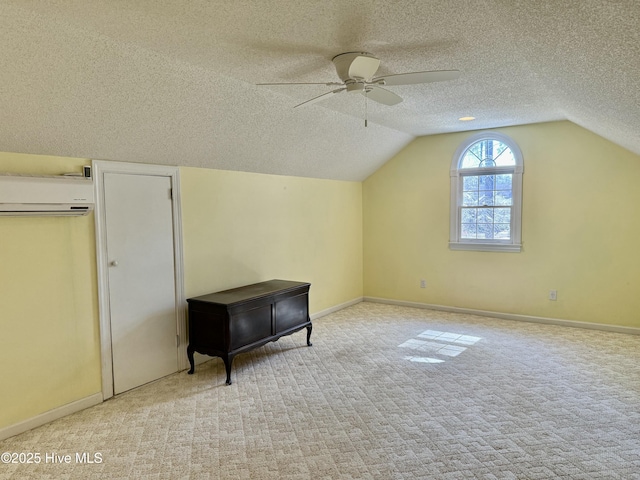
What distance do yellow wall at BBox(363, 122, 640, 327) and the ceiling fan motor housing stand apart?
3.46m

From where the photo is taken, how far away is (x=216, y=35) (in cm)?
238

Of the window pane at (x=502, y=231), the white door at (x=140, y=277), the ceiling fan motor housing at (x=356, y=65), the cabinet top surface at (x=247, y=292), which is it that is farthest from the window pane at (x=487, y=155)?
the white door at (x=140, y=277)

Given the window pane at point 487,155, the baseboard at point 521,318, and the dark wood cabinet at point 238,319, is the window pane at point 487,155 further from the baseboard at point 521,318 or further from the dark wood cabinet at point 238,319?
the dark wood cabinet at point 238,319

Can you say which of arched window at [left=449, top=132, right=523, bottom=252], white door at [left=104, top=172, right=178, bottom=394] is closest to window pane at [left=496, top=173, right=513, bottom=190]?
arched window at [left=449, top=132, right=523, bottom=252]

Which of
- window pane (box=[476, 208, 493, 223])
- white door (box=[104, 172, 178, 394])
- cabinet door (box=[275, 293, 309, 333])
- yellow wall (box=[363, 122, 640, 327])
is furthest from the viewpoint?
window pane (box=[476, 208, 493, 223])

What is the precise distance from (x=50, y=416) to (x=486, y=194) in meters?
5.24

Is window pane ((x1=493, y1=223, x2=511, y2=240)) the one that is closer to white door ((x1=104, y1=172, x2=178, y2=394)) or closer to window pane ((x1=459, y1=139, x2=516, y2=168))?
window pane ((x1=459, y1=139, x2=516, y2=168))

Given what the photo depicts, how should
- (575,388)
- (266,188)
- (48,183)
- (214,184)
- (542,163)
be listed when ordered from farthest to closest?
(542,163) < (266,188) < (214,184) < (575,388) < (48,183)

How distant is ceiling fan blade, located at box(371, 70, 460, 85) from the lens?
2467 millimetres

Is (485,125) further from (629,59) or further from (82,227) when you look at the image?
(82,227)

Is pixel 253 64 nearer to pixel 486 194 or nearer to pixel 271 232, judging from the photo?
pixel 271 232

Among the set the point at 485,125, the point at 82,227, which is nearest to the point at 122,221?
the point at 82,227

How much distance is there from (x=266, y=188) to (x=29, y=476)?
3290 millimetres


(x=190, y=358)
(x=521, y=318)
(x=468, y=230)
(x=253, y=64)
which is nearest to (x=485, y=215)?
(x=468, y=230)
